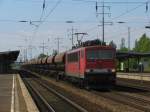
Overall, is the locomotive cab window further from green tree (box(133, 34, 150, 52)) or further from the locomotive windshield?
green tree (box(133, 34, 150, 52))

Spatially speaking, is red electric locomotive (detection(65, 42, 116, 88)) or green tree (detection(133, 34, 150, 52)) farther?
green tree (detection(133, 34, 150, 52))

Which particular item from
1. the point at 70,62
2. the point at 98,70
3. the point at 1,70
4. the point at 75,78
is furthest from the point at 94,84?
the point at 1,70

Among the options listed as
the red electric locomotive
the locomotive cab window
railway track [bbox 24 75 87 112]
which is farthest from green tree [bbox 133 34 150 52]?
railway track [bbox 24 75 87 112]

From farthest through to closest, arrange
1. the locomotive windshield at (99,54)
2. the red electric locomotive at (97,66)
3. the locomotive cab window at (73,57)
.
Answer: the locomotive cab window at (73,57) < the locomotive windshield at (99,54) < the red electric locomotive at (97,66)

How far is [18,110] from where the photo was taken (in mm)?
19609

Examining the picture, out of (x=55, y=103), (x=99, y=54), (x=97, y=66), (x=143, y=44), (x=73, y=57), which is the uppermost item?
(x=143, y=44)

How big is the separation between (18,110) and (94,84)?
13.8 meters

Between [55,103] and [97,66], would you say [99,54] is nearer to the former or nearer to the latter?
[97,66]

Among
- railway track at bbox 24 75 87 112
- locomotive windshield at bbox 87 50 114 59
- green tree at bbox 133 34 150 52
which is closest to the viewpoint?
railway track at bbox 24 75 87 112

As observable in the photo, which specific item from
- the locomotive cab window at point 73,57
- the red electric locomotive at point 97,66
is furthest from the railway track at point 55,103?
the locomotive cab window at point 73,57

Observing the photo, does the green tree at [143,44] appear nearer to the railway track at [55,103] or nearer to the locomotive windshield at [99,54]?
the locomotive windshield at [99,54]

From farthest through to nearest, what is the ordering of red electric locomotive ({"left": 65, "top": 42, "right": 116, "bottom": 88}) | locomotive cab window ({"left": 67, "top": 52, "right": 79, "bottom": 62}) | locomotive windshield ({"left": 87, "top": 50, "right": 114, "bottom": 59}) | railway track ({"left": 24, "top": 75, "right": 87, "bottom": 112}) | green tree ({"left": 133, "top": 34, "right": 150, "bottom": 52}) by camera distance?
green tree ({"left": 133, "top": 34, "right": 150, "bottom": 52}), locomotive cab window ({"left": 67, "top": 52, "right": 79, "bottom": 62}), locomotive windshield ({"left": 87, "top": 50, "right": 114, "bottom": 59}), red electric locomotive ({"left": 65, "top": 42, "right": 116, "bottom": 88}), railway track ({"left": 24, "top": 75, "right": 87, "bottom": 112})

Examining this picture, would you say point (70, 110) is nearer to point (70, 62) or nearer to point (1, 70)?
point (70, 62)

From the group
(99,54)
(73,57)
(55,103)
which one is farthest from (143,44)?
(55,103)
